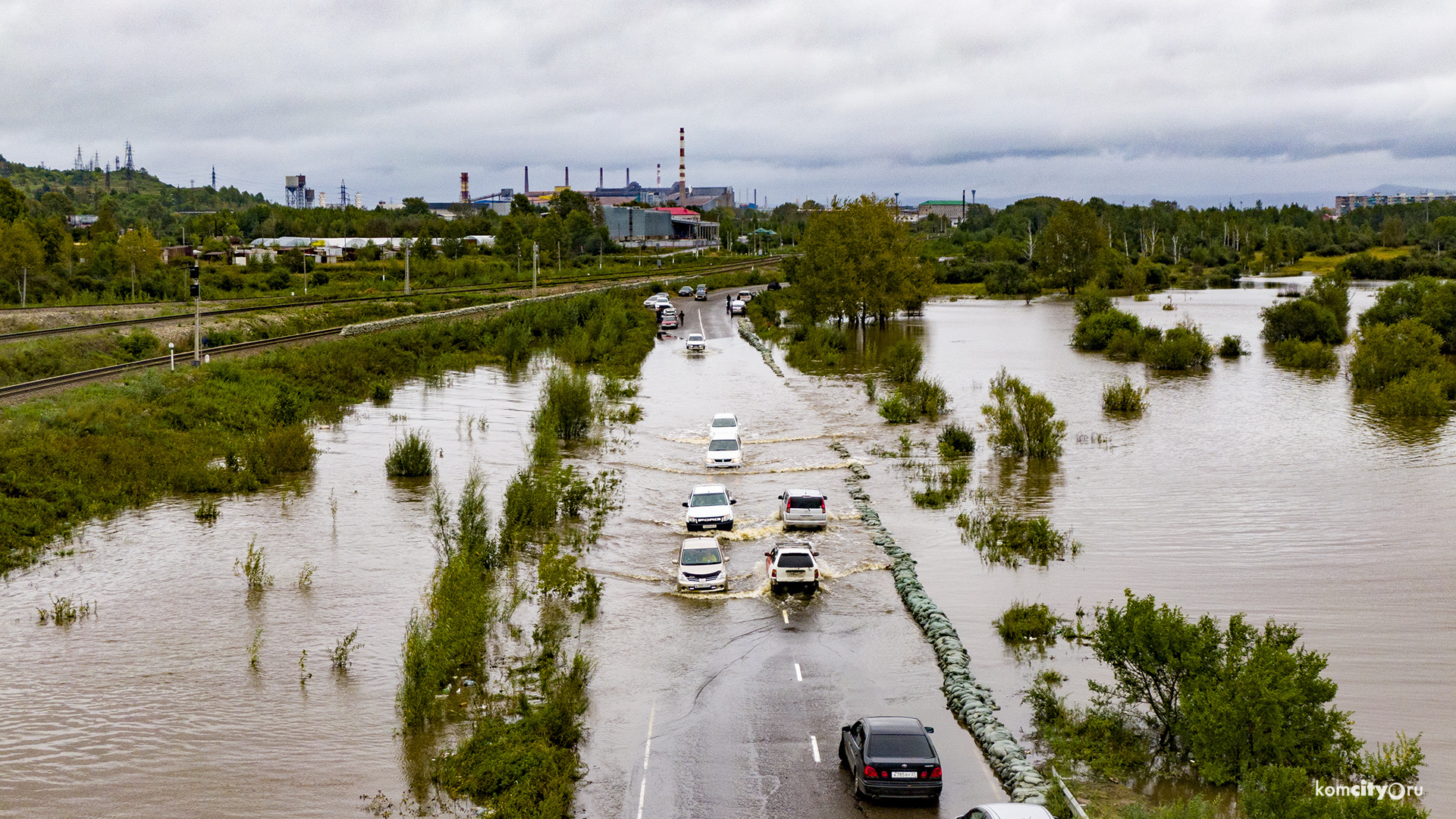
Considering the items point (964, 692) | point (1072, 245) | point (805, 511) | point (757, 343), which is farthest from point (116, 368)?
point (1072, 245)

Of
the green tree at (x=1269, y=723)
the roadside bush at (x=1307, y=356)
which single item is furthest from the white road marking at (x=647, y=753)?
the roadside bush at (x=1307, y=356)

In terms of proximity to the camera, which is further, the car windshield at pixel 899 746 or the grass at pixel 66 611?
the grass at pixel 66 611

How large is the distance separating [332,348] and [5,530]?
1326 inches

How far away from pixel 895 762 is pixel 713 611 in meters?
10.4

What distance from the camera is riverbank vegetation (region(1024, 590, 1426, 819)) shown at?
627 inches

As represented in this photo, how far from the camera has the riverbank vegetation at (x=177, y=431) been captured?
3416cm

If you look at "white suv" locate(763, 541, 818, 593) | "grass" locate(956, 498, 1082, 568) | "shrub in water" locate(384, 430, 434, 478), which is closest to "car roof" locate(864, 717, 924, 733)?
"white suv" locate(763, 541, 818, 593)

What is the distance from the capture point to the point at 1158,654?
18453mm

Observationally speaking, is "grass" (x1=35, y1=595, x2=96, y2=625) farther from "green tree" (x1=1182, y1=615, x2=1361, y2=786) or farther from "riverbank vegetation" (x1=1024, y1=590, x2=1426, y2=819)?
"green tree" (x1=1182, y1=615, x2=1361, y2=786)

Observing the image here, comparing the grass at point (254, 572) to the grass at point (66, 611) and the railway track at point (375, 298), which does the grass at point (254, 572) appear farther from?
the railway track at point (375, 298)

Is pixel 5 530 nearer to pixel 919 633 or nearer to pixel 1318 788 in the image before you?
pixel 919 633

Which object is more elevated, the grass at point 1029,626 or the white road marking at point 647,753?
the grass at point 1029,626

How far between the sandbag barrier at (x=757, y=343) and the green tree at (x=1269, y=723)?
55398 millimetres

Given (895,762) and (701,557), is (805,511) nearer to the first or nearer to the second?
(701,557)
